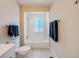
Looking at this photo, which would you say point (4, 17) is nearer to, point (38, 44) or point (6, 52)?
point (6, 52)

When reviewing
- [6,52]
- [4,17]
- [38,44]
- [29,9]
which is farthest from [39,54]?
[6,52]

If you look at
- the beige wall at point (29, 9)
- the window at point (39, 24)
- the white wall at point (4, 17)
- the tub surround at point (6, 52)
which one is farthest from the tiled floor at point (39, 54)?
the tub surround at point (6, 52)

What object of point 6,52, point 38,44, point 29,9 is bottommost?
point 38,44

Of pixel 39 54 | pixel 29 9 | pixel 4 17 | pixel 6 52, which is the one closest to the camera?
pixel 6 52

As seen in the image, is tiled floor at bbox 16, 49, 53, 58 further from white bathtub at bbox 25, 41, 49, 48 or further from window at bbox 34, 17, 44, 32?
window at bbox 34, 17, 44, 32

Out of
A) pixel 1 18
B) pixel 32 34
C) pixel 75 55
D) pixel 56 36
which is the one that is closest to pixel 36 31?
pixel 32 34

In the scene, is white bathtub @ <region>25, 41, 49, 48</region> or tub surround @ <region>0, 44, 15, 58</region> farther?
white bathtub @ <region>25, 41, 49, 48</region>

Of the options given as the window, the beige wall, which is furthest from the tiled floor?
the window

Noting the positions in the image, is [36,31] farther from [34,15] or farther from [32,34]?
[34,15]

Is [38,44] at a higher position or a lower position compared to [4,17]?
lower

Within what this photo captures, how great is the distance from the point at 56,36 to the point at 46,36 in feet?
9.08

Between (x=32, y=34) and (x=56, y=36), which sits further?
(x=32, y=34)

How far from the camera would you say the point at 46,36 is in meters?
6.34

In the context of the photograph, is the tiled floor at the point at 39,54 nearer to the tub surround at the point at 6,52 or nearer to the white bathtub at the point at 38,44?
the white bathtub at the point at 38,44
